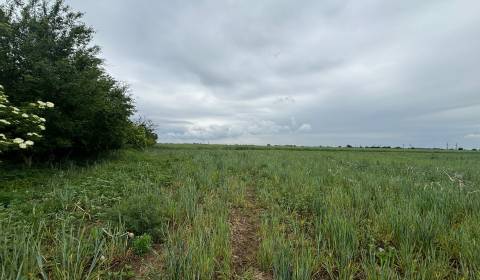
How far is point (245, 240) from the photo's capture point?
13.3 ft

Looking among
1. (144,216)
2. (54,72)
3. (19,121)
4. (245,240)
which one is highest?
(54,72)

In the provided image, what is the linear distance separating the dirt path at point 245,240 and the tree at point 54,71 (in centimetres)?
850

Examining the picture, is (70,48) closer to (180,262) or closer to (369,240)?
(180,262)

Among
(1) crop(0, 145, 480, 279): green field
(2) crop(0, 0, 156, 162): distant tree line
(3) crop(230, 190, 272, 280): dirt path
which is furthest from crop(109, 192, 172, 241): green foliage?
(2) crop(0, 0, 156, 162): distant tree line

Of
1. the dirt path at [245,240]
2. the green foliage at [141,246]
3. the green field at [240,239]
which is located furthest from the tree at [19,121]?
the dirt path at [245,240]

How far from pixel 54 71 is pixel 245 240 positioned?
9.97 metres

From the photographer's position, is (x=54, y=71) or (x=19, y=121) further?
(x=54, y=71)

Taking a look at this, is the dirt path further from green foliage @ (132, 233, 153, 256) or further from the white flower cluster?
the white flower cluster

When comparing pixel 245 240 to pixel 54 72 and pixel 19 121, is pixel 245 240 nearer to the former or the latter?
pixel 19 121

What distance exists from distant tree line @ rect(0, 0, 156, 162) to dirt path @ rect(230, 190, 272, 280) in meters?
8.35

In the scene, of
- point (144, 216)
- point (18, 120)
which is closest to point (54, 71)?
point (18, 120)

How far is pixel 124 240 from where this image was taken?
3547mm

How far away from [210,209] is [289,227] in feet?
5.15

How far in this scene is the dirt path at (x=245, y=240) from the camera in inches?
120
